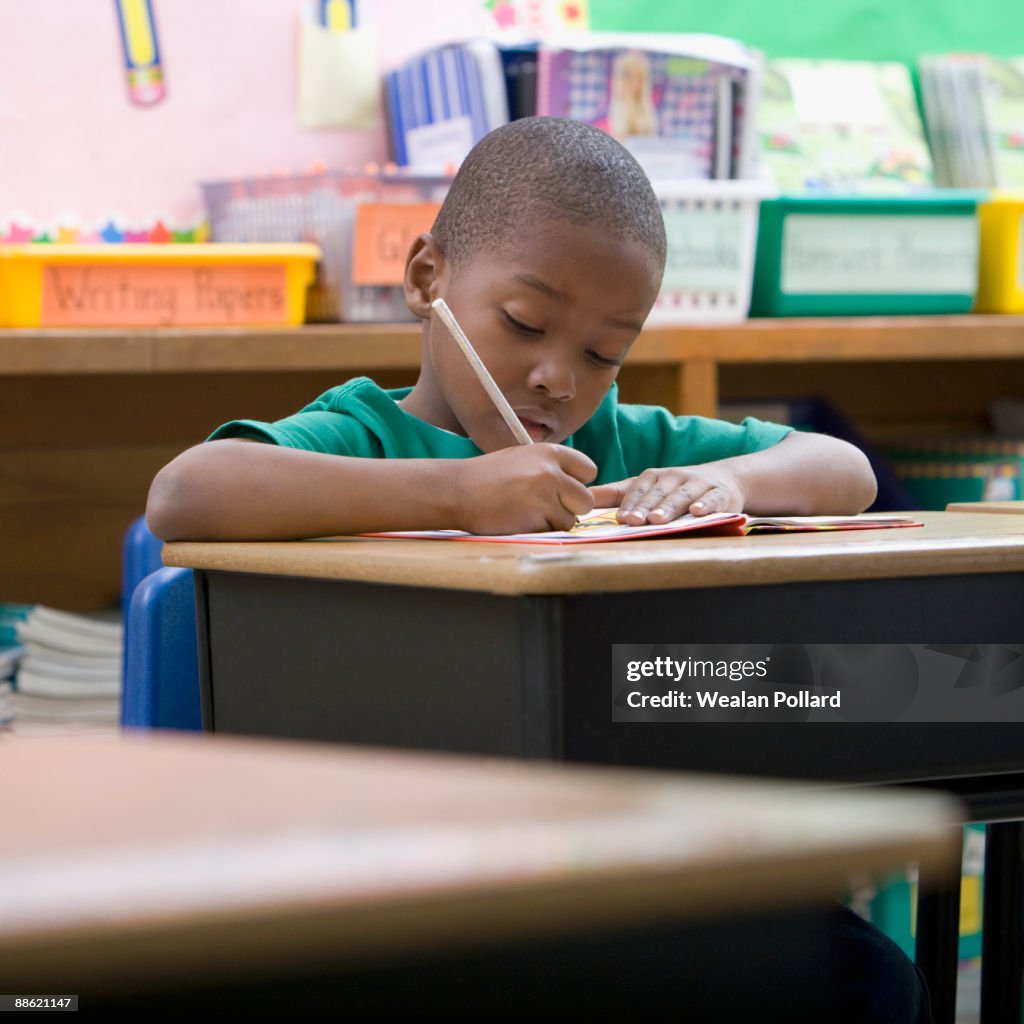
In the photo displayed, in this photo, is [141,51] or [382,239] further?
[141,51]

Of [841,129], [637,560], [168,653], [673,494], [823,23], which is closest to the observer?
[637,560]

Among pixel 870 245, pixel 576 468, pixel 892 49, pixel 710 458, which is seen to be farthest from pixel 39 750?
pixel 892 49

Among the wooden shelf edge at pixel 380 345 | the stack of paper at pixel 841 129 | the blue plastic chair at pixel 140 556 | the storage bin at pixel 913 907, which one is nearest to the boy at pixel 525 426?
the blue plastic chair at pixel 140 556

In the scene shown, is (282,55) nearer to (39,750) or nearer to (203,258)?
(203,258)

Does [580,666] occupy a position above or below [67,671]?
above

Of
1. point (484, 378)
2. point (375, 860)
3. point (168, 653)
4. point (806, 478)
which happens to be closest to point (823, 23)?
point (806, 478)

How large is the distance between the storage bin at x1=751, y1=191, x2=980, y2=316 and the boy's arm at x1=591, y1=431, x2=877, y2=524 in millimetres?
756

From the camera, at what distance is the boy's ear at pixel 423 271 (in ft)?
4.47

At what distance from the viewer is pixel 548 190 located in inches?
49.7

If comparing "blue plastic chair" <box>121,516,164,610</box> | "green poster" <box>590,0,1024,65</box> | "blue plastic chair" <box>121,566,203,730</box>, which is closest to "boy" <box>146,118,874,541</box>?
"blue plastic chair" <box>121,566,203,730</box>

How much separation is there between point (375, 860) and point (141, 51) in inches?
81.7

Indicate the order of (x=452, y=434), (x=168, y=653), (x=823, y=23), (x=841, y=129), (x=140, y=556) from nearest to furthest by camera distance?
1. (x=168, y=653)
2. (x=452, y=434)
3. (x=140, y=556)
4. (x=841, y=129)
5. (x=823, y=23)

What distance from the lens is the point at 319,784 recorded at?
0.30 meters

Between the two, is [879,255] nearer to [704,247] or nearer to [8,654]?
[704,247]
